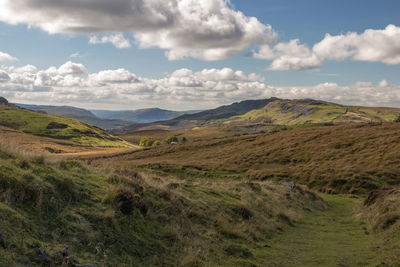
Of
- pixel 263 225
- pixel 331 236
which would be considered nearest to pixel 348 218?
pixel 331 236

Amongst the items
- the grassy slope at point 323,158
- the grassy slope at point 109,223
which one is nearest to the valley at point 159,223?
the grassy slope at point 109,223

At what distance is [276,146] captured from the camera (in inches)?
2904

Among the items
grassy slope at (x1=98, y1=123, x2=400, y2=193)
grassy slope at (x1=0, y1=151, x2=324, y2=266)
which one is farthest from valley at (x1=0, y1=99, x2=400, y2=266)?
grassy slope at (x1=98, y1=123, x2=400, y2=193)

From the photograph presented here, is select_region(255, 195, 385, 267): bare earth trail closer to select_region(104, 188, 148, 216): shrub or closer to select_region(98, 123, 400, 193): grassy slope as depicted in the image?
select_region(104, 188, 148, 216): shrub

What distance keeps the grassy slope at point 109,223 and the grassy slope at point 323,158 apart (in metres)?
22.6

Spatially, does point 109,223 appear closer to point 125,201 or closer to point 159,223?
point 125,201

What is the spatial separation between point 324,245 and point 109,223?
1221cm

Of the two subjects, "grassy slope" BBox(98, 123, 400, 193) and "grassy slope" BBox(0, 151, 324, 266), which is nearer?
"grassy slope" BBox(0, 151, 324, 266)

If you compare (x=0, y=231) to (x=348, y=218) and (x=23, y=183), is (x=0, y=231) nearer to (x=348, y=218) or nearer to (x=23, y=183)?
(x=23, y=183)

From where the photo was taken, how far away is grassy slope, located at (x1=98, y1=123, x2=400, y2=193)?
44.8 meters

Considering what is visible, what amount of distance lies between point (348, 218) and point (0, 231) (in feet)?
84.7

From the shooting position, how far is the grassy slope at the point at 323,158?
147 feet

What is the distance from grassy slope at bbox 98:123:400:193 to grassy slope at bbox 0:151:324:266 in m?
22.6

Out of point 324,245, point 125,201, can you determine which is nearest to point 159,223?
point 125,201
